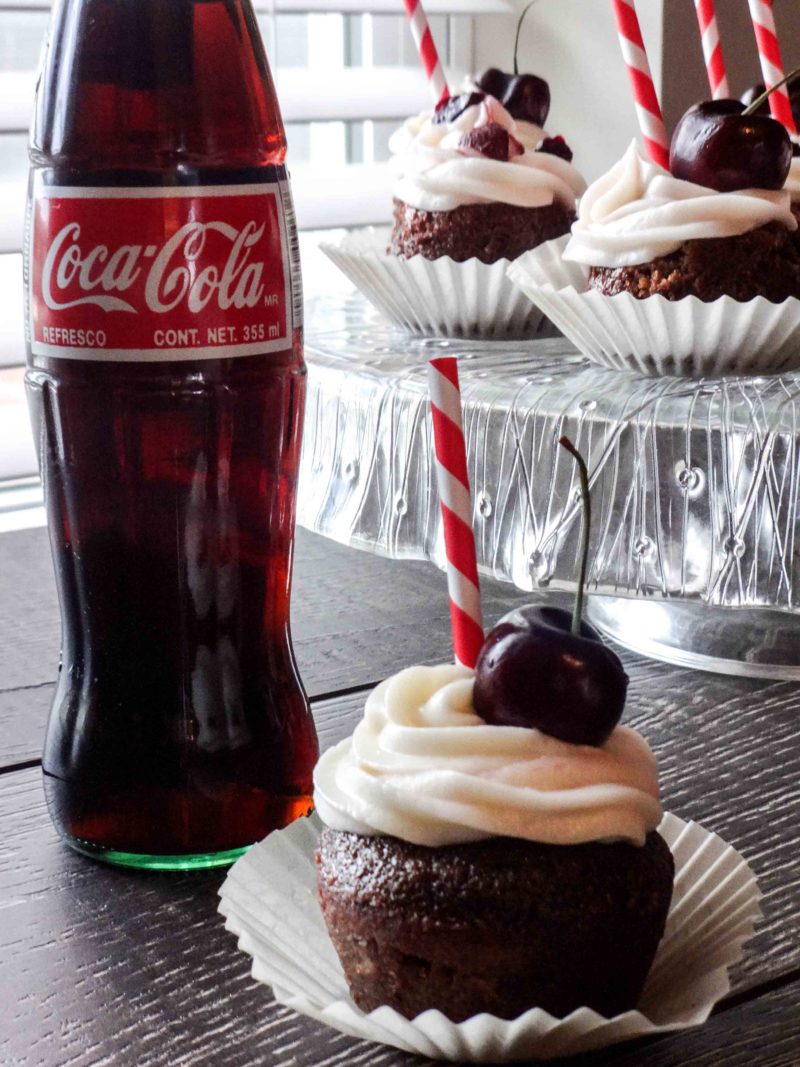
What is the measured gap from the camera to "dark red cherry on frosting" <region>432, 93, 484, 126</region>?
1.32 meters

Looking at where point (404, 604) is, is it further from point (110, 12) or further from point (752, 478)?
point (110, 12)

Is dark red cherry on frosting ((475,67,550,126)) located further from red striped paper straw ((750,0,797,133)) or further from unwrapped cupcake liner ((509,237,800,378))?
unwrapped cupcake liner ((509,237,800,378))

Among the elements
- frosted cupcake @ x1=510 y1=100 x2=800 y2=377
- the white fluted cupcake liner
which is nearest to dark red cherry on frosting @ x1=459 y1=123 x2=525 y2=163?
the white fluted cupcake liner

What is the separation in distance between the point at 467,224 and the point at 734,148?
27 cm

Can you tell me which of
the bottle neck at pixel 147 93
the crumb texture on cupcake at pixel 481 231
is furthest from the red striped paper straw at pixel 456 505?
the crumb texture on cupcake at pixel 481 231

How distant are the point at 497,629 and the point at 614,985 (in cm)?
13

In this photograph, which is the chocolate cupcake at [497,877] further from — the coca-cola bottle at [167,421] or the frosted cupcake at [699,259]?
the frosted cupcake at [699,259]

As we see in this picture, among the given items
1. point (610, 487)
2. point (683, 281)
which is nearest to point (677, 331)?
point (683, 281)

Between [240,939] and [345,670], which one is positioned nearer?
[240,939]

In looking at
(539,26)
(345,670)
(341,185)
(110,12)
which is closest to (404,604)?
(345,670)

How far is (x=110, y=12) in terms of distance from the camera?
0.65 meters

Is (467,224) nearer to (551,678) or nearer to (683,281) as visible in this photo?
(683,281)

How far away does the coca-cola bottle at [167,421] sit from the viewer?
2.10ft

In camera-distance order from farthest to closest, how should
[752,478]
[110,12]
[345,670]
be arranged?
[345,670], [752,478], [110,12]
